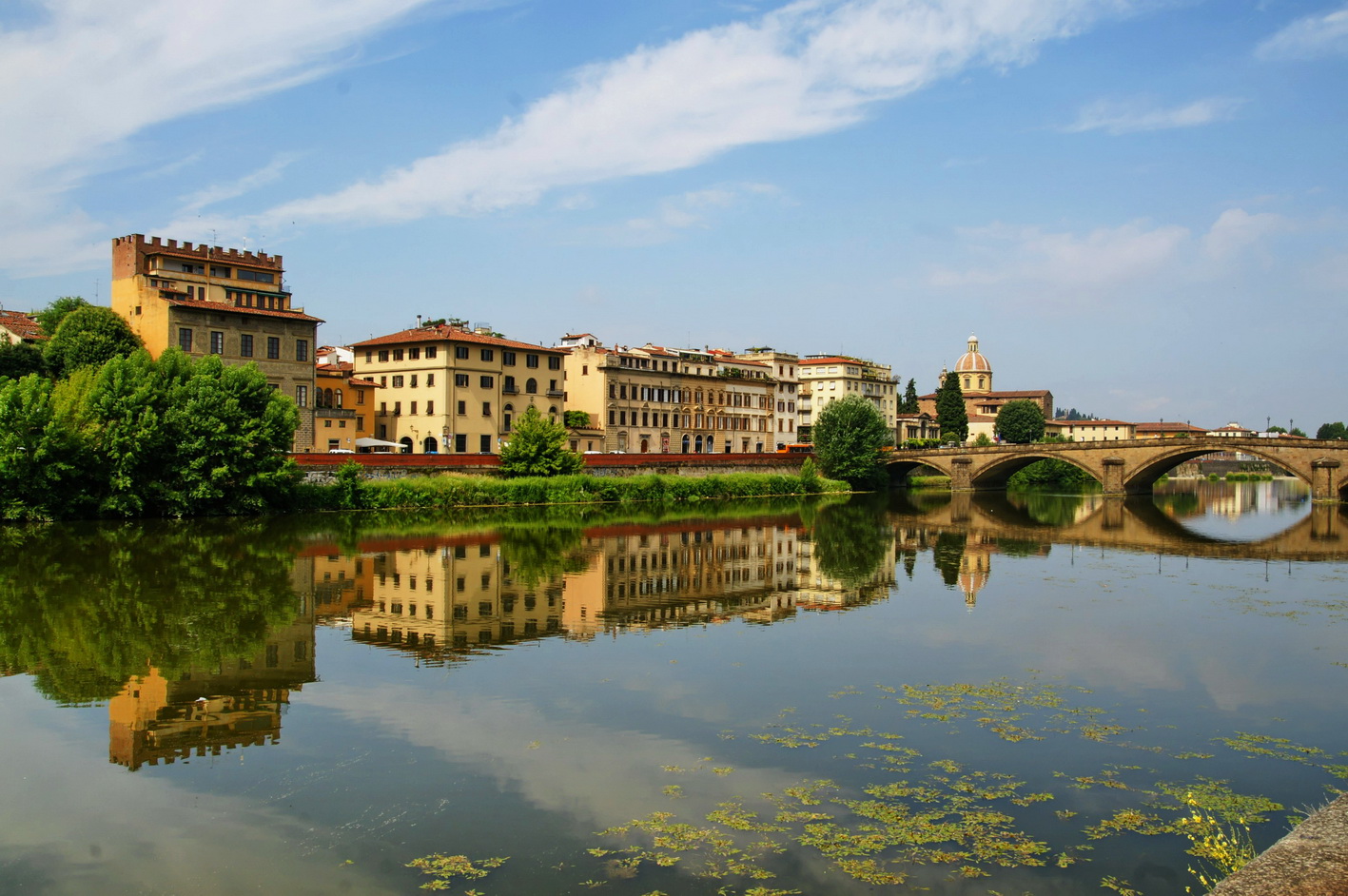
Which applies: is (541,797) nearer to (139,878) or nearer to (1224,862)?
(139,878)

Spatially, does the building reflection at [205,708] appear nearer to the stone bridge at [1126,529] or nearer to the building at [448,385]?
the stone bridge at [1126,529]

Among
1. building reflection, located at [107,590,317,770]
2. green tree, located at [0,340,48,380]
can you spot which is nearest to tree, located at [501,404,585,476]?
green tree, located at [0,340,48,380]

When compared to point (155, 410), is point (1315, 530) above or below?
below

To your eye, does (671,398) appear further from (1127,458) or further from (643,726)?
(643,726)

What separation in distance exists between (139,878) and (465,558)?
2613 cm

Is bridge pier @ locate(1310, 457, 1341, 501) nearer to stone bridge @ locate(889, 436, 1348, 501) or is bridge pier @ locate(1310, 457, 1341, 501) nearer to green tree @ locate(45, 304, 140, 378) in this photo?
stone bridge @ locate(889, 436, 1348, 501)

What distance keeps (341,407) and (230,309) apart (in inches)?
512

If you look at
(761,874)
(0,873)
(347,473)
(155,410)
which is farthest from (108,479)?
(761,874)

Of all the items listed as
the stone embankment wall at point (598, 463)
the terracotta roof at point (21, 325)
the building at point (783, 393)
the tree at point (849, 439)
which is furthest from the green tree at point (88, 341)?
the building at point (783, 393)

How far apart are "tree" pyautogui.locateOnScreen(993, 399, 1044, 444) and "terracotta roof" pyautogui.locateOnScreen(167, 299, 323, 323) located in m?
104

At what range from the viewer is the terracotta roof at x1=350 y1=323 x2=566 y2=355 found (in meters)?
72.9

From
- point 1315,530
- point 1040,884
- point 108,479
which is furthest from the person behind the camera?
point 1315,530

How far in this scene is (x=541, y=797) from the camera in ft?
41.7

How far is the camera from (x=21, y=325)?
6981 cm
